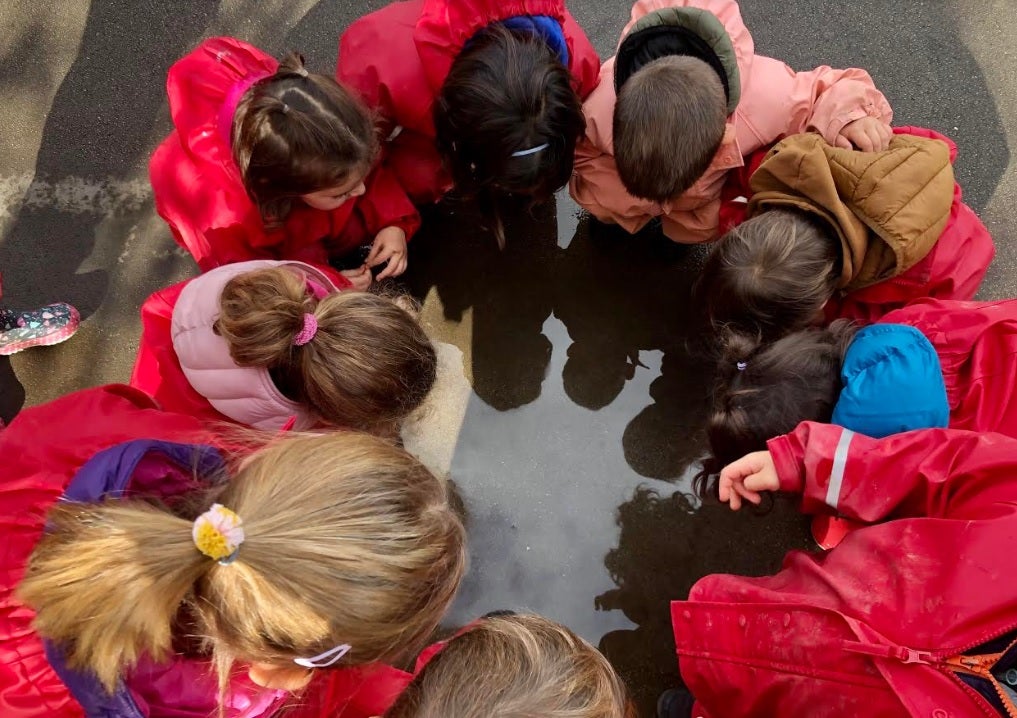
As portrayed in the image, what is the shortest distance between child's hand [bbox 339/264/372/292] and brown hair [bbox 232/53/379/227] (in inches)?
14.9

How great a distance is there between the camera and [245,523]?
2.91 ft

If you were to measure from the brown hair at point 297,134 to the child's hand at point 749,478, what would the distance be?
107 cm

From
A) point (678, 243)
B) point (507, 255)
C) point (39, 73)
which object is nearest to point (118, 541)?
point (507, 255)

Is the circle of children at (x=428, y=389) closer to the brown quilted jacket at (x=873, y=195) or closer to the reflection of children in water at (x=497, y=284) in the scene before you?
the brown quilted jacket at (x=873, y=195)

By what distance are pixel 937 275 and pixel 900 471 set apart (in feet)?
1.84

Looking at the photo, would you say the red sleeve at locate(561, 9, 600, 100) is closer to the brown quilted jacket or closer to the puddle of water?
the puddle of water

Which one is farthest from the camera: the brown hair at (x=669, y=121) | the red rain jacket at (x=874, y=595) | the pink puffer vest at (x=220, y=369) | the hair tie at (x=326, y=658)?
the brown hair at (x=669, y=121)

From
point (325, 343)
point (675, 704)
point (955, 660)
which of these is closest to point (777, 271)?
point (955, 660)

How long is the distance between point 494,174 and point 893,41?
4.84ft

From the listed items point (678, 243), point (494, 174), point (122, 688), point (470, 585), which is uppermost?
point (494, 174)

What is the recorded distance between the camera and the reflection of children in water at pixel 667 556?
1.72 meters

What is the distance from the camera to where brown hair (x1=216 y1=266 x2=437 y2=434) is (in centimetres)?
124

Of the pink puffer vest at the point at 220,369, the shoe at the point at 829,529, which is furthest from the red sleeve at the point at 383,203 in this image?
the shoe at the point at 829,529

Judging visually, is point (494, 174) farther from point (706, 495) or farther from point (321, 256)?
point (706, 495)
